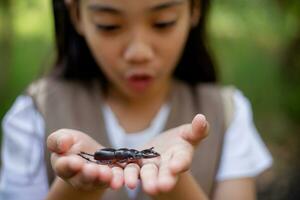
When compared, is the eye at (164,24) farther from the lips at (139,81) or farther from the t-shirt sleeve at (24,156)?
the t-shirt sleeve at (24,156)

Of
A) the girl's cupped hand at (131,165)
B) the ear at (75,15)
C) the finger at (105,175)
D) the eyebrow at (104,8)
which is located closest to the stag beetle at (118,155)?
the girl's cupped hand at (131,165)

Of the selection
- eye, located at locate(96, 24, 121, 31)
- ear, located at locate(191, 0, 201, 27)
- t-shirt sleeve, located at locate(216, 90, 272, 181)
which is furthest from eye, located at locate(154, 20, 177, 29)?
t-shirt sleeve, located at locate(216, 90, 272, 181)

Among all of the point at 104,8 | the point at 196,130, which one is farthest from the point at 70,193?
the point at 104,8

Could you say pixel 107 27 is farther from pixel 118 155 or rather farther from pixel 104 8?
pixel 118 155

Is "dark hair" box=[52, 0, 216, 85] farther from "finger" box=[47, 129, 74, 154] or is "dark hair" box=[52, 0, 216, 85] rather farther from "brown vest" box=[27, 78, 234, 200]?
"finger" box=[47, 129, 74, 154]

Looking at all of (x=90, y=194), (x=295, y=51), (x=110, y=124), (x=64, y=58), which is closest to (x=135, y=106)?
(x=110, y=124)

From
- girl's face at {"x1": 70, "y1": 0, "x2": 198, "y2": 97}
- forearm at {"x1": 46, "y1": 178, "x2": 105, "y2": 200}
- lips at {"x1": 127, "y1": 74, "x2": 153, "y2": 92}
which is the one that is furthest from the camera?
lips at {"x1": 127, "y1": 74, "x2": 153, "y2": 92}

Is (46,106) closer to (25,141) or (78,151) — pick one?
(25,141)
